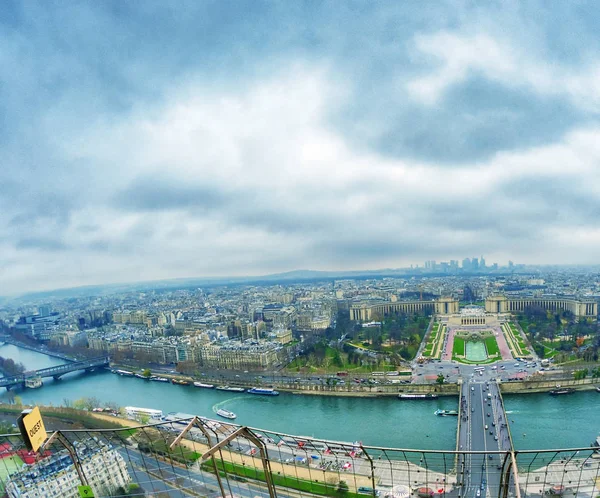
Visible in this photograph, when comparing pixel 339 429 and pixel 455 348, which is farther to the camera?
pixel 455 348

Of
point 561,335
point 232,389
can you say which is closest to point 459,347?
point 561,335

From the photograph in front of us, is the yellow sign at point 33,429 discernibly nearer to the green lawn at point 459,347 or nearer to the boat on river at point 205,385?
the boat on river at point 205,385

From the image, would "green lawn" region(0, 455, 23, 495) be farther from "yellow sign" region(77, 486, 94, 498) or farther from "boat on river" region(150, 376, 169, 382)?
"boat on river" region(150, 376, 169, 382)

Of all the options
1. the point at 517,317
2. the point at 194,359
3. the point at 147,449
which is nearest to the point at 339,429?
the point at 147,449

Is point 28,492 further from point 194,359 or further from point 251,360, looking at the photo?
point 194,359

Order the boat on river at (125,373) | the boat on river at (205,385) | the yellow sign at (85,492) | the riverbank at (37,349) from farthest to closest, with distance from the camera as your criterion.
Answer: the riverbank at (37,349) < the boat on river at (125,373) < the boat on river at (205,385) < the yellow sign at (85,492)

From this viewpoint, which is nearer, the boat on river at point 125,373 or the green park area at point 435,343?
the green park area at point 435,343

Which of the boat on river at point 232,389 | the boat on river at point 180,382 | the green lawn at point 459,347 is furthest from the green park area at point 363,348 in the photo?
the boat on river at point 180,382
